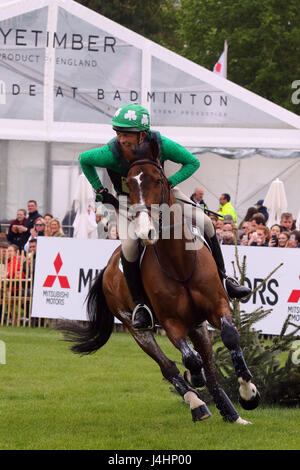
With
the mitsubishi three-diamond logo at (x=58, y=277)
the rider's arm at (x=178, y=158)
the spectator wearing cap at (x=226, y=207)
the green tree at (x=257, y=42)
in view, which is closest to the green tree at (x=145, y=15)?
the green tree at (x=257, y=42)

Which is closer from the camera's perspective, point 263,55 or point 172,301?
point 172,301

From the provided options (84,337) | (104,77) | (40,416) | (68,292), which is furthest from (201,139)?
(40,416)

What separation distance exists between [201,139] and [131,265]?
12.9 meters

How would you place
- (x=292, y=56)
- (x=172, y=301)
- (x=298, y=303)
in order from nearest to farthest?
1. (x=172, y=301)
2. (x=298, y=303)
3. (x=292, y=56)

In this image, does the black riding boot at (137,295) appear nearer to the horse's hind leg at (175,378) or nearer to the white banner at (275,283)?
the horse's hind leg at (175,378)

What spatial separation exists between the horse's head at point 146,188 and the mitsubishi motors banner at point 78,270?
678 centimetres

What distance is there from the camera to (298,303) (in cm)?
1355

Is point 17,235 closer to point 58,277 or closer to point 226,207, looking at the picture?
point 58,277

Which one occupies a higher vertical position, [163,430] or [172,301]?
[172,301]

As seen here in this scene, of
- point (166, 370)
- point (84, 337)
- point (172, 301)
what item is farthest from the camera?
point (84, 337)

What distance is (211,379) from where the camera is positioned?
8523 mm

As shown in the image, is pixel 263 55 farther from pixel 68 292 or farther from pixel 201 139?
pixel 68 292

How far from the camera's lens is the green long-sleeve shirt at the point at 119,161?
793 cm

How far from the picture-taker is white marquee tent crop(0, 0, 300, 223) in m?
20.4
